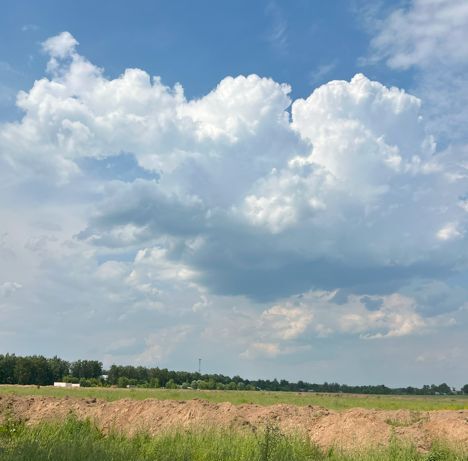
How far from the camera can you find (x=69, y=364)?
171 m

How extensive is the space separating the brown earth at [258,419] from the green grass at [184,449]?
2.58 metres

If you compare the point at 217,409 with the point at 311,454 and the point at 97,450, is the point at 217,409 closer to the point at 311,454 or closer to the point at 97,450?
the point at 311,454

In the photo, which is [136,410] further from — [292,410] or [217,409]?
[292,410]

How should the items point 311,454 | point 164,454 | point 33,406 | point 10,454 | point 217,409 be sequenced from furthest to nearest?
point 33,406, point 217,409, point 311,454, point 164,454, point 10,454

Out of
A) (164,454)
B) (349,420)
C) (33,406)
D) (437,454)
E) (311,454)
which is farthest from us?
(33,406)

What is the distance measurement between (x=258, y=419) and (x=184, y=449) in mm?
12769

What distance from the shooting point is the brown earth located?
22.5m

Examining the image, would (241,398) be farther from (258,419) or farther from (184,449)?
(184,449)

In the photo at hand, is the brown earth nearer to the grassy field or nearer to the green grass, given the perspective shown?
the green grass

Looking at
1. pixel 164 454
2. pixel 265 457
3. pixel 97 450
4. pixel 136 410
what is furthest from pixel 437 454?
pixel 136 410

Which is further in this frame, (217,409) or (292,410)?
(292,410)

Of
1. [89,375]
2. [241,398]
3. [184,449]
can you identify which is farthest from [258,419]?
[89,375]

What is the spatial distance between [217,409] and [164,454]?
1424 cm

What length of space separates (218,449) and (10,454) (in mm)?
6287
